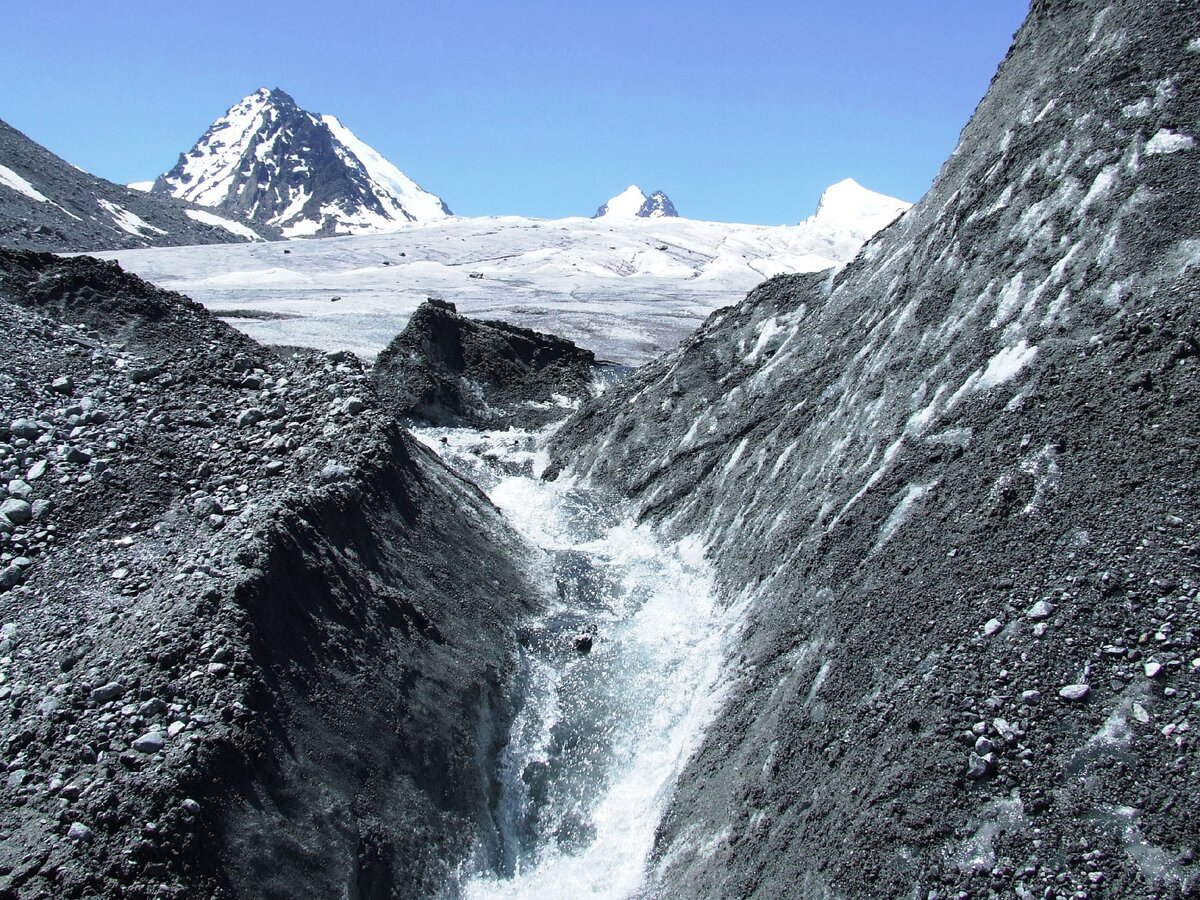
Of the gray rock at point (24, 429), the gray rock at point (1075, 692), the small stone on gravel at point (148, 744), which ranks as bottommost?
the small stone on gravel at point (148, 744)

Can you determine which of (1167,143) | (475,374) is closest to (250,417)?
(1167,143)

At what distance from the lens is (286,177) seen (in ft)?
508

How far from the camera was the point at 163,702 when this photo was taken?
7789 mm

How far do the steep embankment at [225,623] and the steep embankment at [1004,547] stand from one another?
3051 mm

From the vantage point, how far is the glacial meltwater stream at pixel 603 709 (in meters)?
9.27

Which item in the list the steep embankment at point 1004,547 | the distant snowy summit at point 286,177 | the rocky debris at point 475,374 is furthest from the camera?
the distant snowy summit at point 286,177

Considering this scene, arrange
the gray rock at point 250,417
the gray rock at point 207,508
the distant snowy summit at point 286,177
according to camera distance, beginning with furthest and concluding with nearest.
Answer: the distant snowy summit at point 286,177
the gray rock at point 250,417
the gray rock at point 207,508

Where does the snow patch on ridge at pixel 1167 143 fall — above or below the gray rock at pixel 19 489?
above

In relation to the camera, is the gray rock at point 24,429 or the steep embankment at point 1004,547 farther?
the gray rock at point 24,429

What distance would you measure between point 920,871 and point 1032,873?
2.59ft

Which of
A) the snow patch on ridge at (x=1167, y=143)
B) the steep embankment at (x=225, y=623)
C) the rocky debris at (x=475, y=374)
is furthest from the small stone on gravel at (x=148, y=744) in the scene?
the rocky debris at (x=475, y=374)

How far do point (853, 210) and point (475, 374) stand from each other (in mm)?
89063

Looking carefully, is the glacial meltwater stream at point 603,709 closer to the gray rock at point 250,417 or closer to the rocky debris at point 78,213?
the gray rock at point 250,417

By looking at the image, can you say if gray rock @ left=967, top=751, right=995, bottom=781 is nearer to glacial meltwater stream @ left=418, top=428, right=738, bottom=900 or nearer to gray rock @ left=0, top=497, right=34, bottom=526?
glacial meltwater stream @ left=418, top=428, right=738, bottom=900
